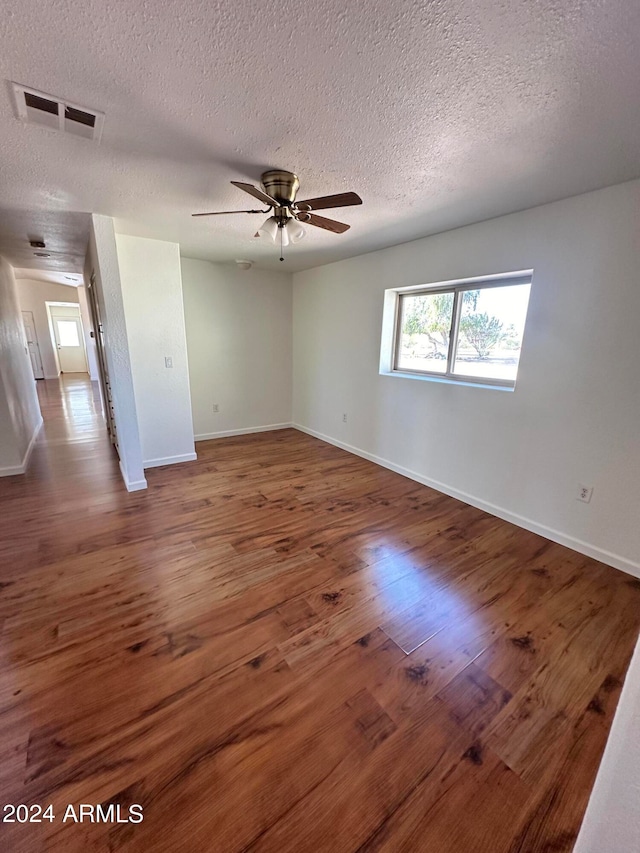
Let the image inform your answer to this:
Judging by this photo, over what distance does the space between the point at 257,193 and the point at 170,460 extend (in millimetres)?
2963

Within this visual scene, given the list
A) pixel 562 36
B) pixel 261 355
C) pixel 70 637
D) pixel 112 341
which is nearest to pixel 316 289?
pixel 261 355

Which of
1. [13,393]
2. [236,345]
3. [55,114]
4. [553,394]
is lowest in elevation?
[13,393]

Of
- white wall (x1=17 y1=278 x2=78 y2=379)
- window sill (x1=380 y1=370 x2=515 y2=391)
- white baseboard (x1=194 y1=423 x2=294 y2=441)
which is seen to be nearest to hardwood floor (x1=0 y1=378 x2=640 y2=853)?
window sill (x1=380 y1=370 x2=515 y2=391)

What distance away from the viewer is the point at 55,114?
1394 millimetres

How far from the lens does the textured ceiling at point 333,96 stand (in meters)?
0.98

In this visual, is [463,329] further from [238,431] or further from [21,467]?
[21,467]

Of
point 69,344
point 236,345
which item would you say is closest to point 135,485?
point 236,345

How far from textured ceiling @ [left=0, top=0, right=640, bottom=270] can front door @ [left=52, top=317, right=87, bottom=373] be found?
1027 centimetres

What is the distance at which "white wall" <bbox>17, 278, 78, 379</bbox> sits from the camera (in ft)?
29.4

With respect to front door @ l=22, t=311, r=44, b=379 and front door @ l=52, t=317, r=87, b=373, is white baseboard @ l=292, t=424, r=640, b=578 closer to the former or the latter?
front door @ l=22, t=311, r=44, b=379

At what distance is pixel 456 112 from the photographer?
136cm

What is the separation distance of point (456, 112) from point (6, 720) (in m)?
2.94

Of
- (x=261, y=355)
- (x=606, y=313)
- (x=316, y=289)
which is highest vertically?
(x=316, y=289)

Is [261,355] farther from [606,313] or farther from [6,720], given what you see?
[6,720]
